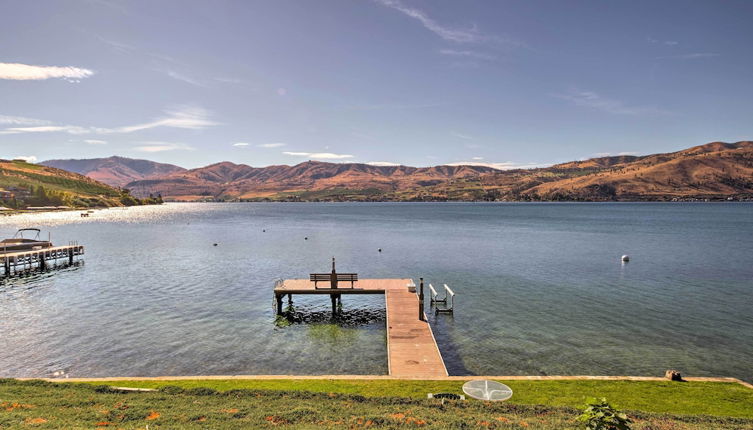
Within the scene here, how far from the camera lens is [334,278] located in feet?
131

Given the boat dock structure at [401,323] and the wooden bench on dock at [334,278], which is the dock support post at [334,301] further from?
the wooden bench on dock at [334,278]

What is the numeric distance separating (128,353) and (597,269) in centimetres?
5986

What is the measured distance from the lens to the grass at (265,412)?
14344mm

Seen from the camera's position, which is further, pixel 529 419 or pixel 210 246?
pixel 210 246

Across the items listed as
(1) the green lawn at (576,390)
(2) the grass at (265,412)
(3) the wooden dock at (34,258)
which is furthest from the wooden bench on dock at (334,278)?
(3) the wooden dock at (34,258)

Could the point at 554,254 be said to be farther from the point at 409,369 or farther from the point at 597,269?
the point at 409,369

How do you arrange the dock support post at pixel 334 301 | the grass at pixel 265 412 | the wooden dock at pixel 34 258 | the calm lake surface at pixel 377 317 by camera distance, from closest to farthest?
1. the grass at pixel 265 412
2. the calm lake surface at pixel 377 317
3. the dock support post at pixel 334 301
4. the wooden dock at pixel 34 258

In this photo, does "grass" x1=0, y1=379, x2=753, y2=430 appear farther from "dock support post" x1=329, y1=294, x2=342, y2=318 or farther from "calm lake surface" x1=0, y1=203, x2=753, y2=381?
"dock support post" x1=329, y1=294, x2=342, y2=318

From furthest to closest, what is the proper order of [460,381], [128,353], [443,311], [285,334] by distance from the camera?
1. [443,311]
2. [285,334]
3. [128,353]
4. [460,381]

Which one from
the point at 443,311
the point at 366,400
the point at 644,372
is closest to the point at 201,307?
the point at 443,311

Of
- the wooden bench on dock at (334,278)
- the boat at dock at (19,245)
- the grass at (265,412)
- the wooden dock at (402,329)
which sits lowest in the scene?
the wooden dock at (402,329)

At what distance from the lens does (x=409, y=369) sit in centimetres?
2259

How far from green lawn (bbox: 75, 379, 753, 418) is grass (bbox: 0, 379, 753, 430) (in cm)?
145

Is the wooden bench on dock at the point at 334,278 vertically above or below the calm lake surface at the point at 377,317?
above
